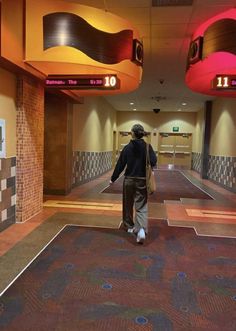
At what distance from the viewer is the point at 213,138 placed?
11.1m

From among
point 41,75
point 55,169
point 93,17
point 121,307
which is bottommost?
point 121,307

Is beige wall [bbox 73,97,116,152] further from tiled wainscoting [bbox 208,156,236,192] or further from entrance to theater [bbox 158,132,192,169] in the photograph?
entrance to theater [bbox 158,132,192,169]

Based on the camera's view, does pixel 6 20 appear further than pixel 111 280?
Yes

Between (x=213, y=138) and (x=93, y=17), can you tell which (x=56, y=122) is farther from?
(x=213, y=138)

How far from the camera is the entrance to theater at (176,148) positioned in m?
16.2

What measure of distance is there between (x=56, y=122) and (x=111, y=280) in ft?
16.3

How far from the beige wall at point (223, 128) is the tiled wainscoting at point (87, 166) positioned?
432 centimetres

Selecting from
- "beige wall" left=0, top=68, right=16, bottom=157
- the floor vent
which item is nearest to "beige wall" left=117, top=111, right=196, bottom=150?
the floor vent

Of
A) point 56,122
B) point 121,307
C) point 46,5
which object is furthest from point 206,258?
point 56,122

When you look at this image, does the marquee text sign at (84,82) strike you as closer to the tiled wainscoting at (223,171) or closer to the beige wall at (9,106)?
the beige wall at (9,106)

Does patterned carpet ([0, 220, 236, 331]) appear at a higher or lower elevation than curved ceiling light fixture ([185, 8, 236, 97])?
lower

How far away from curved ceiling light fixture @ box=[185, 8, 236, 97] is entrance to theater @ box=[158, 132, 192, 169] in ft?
37.4

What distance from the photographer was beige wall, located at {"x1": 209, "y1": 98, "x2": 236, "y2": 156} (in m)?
8.62

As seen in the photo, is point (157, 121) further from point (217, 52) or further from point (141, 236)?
point (141, 236)
